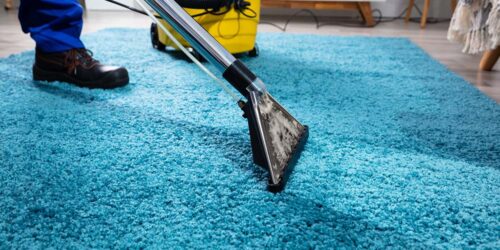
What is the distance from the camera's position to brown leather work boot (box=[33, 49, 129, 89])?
1023 millimetres

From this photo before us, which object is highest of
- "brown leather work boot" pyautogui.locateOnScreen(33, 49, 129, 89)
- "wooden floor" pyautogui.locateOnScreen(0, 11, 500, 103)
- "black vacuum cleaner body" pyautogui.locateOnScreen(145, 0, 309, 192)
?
"black vacuum cleaner body" pyautogui.locateOnScreen(145, 0, 309, 192)

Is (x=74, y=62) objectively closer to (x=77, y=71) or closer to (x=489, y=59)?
(x=77, y=71)

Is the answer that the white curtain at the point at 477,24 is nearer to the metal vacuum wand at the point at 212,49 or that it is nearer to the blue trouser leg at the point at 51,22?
the metal vacuum wand at the point at 212,49

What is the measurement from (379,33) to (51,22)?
1.70 meters

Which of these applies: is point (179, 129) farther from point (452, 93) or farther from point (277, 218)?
point (452, 93)

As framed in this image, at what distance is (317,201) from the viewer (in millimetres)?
543

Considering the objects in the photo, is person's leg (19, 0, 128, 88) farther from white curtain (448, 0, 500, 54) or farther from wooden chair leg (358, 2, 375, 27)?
wooden chair leg (358, 2, 375, 27)

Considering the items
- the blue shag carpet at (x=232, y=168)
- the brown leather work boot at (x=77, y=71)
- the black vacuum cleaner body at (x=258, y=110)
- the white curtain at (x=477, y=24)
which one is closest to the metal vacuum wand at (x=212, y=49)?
the black vacuum cleaner body at (x=258, y=110)

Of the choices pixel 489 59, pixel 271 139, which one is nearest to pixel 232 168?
A: pixel 271 139

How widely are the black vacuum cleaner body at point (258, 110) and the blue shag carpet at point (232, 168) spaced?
0.03 meters

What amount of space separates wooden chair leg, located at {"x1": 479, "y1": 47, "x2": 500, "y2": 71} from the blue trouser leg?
1.26 metres

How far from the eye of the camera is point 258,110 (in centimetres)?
59

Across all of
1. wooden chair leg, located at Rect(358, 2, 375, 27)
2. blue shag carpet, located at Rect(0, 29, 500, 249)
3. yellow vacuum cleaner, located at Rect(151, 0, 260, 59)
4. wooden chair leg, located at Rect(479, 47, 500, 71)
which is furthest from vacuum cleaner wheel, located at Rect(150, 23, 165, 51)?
wooden chair leg, located at Rect(358, 2, 375, 27)

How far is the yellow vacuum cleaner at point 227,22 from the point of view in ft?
4.19
